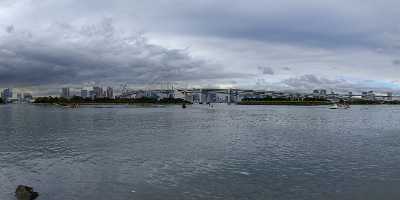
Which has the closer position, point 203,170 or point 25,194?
point 25,194

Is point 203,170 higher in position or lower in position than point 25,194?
lower

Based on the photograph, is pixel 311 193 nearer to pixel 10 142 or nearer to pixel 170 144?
pixel 170 144

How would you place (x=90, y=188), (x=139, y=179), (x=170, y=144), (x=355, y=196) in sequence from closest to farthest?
(x=355, y=196), (x=90, y=188), (x=139, y=179), (x=170, y=144)

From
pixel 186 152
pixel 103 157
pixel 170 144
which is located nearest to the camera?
pixel 103 157

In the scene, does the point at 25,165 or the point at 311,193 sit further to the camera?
the point at 25,165

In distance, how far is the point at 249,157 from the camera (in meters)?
27.6

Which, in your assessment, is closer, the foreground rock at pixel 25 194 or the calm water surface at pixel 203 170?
the foreground rock at pixel 25 194

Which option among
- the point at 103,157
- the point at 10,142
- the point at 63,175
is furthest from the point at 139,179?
the point at 10,142

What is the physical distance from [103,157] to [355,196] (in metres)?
17.6

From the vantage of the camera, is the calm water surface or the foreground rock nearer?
the foreground rock

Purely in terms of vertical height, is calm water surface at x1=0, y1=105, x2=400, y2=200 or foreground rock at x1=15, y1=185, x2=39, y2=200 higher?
foreground rock at x1=15, y1=185, x2=39, y2=200

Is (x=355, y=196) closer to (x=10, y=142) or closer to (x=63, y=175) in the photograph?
(x=63, y=175)

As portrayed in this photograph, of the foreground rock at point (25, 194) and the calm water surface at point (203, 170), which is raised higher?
the foreground rock at point (25, 194)

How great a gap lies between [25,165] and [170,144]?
13895 millimetres
